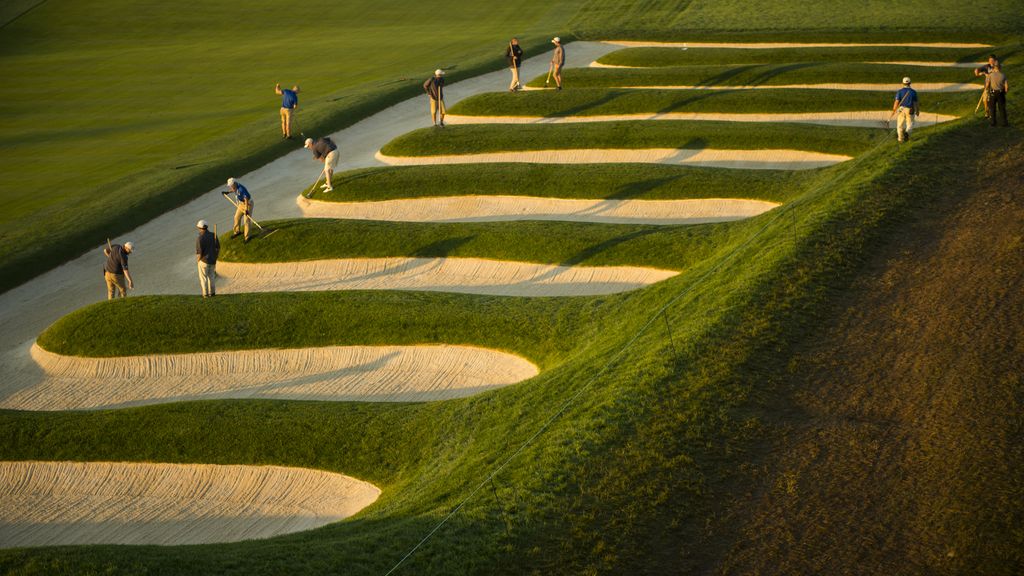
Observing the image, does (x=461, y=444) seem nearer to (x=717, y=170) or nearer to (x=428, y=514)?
(x=428, y=514)

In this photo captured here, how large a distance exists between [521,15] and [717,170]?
52915 millimetres

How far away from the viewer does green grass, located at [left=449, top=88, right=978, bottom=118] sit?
4669cm

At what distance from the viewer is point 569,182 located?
40.1 metres

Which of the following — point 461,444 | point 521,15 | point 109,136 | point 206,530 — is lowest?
point 206,530

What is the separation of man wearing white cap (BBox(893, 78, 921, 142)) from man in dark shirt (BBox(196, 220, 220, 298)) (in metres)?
23.9

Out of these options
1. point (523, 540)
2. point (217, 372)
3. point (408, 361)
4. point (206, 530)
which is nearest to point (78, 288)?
point (217, 372)

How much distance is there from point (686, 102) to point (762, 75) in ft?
22.2

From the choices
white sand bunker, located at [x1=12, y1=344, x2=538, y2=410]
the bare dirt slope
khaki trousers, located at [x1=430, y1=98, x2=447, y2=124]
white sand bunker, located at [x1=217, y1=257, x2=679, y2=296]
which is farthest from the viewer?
khaki trousers, located at [x1=430, y1=98, x2=447, y2=124]

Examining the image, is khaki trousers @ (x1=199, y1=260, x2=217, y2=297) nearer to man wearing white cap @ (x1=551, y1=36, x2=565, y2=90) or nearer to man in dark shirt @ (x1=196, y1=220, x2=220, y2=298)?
man in dark shirt @ (x1=196, y1=220, x2=220, y2=298)

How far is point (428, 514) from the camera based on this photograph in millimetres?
16922

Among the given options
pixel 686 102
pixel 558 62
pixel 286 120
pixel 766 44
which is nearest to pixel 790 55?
pixel 766 44

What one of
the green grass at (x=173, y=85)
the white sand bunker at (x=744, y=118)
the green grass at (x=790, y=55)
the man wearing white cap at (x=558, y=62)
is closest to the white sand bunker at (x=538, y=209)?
the green grass at (x=173, y=85)

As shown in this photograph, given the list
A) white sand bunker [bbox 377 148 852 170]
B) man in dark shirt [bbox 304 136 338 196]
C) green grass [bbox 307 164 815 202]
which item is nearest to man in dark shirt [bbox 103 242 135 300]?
man in dark shirt [bbox 304 136 338 196]

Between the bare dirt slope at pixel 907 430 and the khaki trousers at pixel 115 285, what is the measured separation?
2318 cm
